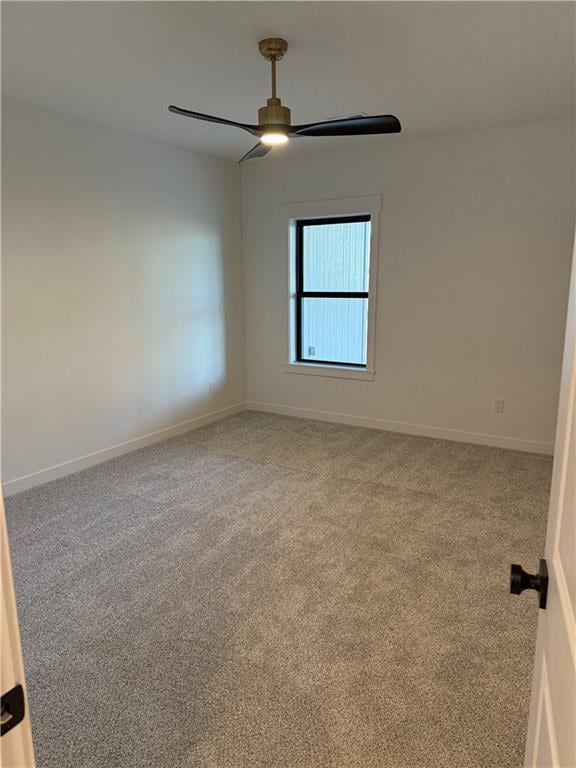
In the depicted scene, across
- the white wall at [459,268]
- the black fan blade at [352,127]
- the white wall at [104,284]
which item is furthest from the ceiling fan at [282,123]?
the white wall at [459,268]

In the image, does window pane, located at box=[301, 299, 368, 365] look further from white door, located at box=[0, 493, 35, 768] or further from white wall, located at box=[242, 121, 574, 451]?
white door, located at box=[0, 493, 35, 768]

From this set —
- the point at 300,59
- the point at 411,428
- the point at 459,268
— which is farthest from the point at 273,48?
the point at 411,428

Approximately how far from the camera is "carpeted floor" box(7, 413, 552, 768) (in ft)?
5.24

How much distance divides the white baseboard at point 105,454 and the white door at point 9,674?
2985mm

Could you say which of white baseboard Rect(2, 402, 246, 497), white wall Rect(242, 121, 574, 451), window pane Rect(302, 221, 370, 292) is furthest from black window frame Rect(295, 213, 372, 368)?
white baseboard Rect(2, 402, 246, 497)

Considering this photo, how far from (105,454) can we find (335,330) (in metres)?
2.55

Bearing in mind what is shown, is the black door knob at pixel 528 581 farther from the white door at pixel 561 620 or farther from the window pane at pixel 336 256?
the window pane at pixel 336 256

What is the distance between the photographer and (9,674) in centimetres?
65

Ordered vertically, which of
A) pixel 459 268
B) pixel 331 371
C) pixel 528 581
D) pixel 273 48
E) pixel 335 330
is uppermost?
pixel 273 48

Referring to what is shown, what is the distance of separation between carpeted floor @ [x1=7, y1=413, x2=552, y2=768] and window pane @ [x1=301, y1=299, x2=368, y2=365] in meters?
1.57

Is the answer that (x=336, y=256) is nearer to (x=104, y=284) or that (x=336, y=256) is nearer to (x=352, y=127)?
(x=104, y=284)

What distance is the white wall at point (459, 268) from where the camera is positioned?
3852mm

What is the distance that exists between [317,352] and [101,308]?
2.30 meters

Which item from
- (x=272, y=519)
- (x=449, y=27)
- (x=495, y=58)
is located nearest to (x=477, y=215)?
(x=495, y=58)
